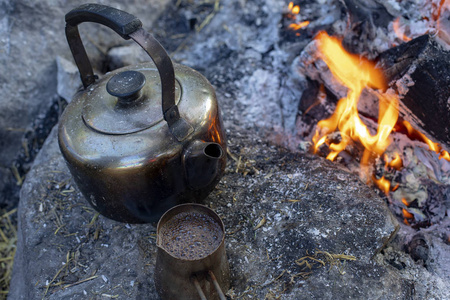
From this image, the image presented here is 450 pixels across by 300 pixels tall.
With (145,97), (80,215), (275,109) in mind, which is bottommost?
(80,215)

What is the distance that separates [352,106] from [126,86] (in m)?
1.79

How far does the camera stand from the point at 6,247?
126 inches

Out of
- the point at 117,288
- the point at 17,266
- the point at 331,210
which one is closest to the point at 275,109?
the point at 331,210

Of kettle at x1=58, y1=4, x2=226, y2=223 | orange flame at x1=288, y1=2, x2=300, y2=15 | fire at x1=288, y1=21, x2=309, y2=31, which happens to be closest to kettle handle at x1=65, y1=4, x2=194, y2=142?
kettle at x1=58, y1=4, x2=226, y2=223

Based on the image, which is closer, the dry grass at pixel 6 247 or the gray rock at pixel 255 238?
the gray rock at pixel 255 238

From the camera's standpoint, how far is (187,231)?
199cm

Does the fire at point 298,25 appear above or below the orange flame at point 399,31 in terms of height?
below

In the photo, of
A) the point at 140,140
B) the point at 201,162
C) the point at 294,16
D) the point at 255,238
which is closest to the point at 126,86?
the point at 140,140

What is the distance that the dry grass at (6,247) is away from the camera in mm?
3033

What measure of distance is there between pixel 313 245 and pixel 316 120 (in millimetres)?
1305

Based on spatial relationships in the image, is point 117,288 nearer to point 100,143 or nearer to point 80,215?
point 80,215

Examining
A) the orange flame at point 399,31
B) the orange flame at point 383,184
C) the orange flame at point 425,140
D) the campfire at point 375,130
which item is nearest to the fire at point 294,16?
the campfire at point 375,130

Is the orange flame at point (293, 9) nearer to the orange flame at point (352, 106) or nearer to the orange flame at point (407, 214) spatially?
the orange flame at point (352, 106)

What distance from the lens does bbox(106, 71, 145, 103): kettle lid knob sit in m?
1.95
